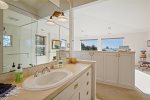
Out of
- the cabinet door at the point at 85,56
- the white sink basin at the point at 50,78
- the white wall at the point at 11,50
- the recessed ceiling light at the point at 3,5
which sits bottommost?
the white sink basin at the point at 50,78

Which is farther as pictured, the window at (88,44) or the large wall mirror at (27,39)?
the window at (88,44)

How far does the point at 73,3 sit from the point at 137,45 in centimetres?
593

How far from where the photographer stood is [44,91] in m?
0.84

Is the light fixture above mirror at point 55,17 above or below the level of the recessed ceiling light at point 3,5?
above

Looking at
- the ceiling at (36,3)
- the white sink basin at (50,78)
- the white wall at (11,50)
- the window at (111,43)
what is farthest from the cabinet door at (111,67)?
the window at (111,43)

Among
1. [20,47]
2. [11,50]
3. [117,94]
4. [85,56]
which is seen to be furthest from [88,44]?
[11,50]

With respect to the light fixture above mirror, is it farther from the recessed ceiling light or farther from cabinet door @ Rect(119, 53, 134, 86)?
cabinet door @ Rect(119, 53, 134, 86)

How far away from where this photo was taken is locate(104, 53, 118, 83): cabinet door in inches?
127

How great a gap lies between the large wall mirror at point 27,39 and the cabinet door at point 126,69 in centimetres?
201

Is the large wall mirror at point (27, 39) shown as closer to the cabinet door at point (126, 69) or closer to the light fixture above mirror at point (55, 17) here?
the light fixture above mirror at point (55, 17)

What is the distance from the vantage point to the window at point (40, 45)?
5.05ft

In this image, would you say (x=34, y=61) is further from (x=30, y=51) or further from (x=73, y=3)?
(x=73, y=3)

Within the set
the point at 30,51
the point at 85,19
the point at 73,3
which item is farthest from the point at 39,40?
the point at 85,19

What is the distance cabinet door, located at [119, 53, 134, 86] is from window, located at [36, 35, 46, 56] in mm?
2332
